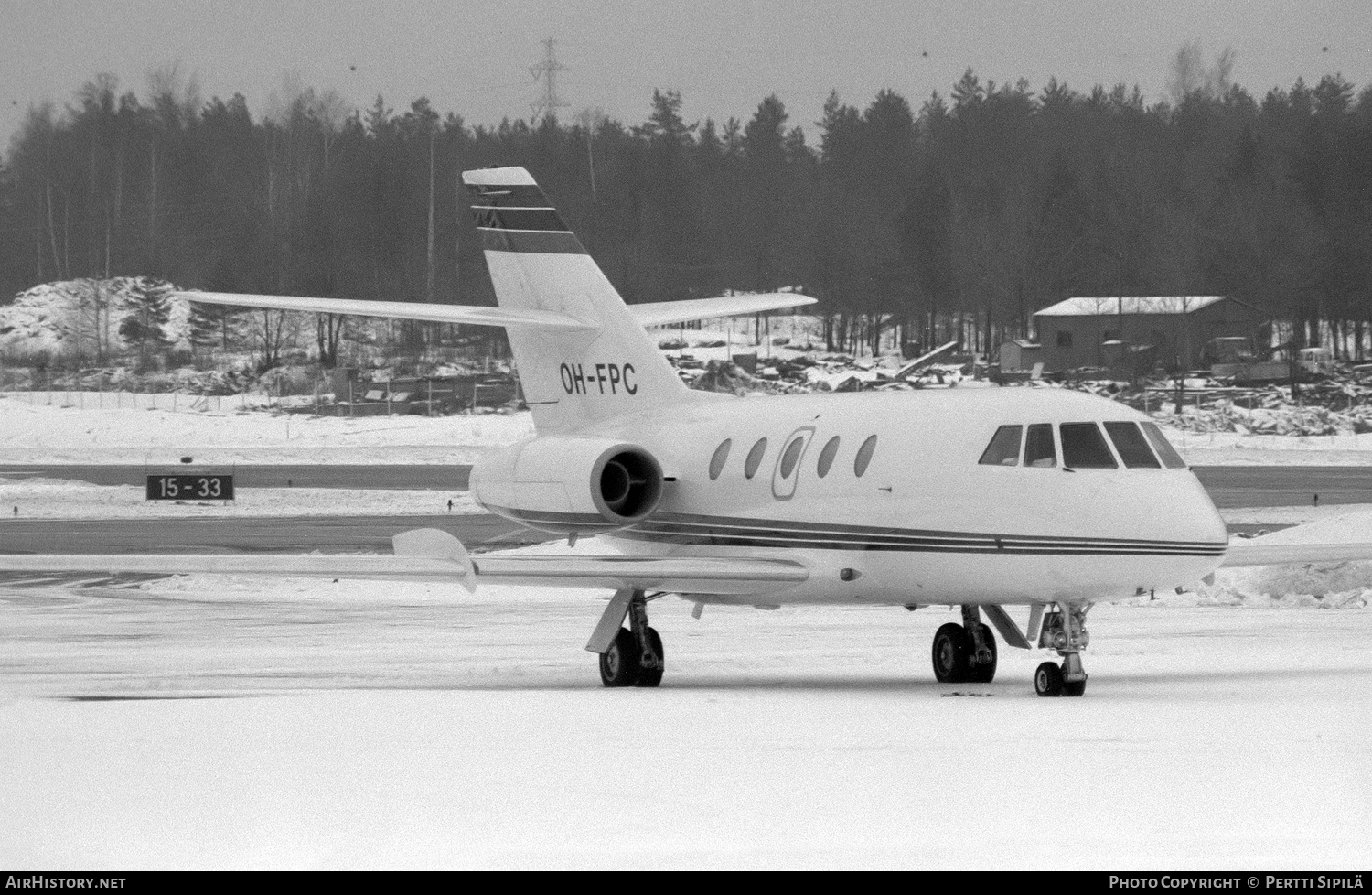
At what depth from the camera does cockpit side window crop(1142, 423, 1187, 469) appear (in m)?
13.8

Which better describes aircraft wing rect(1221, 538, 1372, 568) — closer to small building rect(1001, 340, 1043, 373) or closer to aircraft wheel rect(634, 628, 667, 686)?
aircraft wheel rect(634, 628, 667, 686)

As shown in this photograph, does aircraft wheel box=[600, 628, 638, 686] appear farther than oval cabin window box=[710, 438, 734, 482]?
No

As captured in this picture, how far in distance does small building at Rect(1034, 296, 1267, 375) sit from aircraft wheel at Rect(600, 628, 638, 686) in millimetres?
63479

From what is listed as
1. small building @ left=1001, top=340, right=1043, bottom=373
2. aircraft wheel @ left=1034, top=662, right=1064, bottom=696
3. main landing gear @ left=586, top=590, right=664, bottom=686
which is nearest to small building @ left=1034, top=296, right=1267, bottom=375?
small building @ left=1001, top=340, right=1043, bottom=373

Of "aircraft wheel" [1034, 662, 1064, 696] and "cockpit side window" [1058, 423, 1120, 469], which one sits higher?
"cockpit side window" [1058, 423, 1120, 469]

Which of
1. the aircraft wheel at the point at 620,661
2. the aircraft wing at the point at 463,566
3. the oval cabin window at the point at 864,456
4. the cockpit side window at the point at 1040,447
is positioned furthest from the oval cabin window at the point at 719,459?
the cockpit side window at the point at 1040,447

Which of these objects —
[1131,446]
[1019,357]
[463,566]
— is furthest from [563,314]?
[1019,357]

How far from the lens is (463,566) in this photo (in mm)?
14094

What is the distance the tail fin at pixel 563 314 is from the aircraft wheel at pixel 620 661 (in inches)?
140

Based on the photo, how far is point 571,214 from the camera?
93125 mm

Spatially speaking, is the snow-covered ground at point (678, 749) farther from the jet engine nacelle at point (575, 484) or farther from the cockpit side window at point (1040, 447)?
the cockpit side window at point (1040, 447)

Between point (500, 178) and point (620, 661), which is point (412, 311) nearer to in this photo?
point (500, 178)
